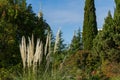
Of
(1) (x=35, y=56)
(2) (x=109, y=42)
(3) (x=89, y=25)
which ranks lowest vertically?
(1) (x=35, y=56)

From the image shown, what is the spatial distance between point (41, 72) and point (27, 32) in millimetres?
6190

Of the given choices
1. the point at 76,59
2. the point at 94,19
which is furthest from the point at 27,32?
the point at 94,19

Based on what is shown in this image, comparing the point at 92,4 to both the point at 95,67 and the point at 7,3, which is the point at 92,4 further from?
the point at 7,3

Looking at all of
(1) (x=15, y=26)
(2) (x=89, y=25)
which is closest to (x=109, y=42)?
(2) (x=89, y=25)

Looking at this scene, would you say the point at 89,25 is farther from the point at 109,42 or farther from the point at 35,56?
the point at 35,56

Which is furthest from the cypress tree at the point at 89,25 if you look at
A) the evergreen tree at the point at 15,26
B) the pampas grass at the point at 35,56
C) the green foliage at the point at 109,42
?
the pampas grass at the point at 35,56

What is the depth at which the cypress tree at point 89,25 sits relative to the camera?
99.3 feet

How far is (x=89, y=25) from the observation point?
30.9m

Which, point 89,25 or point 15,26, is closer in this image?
point 15,26

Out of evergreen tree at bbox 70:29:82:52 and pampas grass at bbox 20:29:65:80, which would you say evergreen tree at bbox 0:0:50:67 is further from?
evergreen tree at bbox 70:29:82:52

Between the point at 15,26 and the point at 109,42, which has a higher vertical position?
the point at 15,26

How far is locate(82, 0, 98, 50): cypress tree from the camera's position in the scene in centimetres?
3027

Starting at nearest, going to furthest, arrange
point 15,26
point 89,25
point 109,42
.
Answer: point 15,26 → point 109,42 → point 89,25

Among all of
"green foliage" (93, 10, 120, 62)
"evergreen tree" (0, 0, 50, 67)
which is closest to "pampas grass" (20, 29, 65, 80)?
"evergreen tree" (0, 0, 50, 67)
